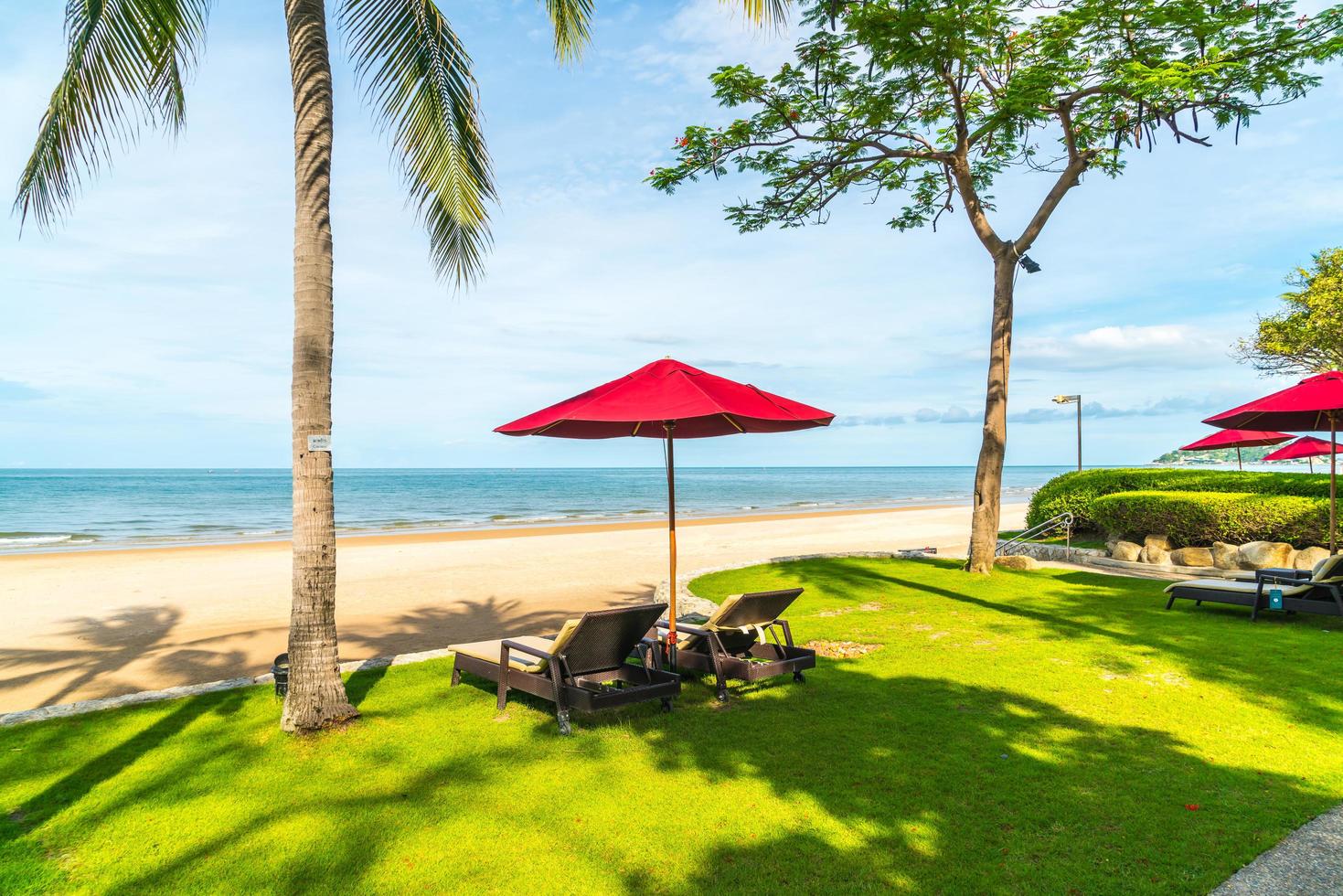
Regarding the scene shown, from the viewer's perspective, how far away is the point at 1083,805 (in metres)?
3.86

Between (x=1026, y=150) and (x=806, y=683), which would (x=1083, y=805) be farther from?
(x=1026, y=150)

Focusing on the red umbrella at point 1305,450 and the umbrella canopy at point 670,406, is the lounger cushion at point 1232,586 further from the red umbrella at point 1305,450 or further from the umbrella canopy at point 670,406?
the red umbrella at point 1305,450

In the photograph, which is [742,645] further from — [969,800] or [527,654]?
[969,800]

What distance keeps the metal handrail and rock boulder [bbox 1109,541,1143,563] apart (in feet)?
2.74

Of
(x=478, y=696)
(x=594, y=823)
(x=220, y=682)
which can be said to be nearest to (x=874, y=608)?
(x=478, y=696)

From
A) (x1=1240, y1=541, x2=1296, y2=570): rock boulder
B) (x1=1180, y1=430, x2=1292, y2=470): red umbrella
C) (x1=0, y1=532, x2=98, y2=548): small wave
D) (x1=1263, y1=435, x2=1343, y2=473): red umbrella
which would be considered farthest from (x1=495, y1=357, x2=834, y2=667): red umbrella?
(x1=0, y1=532, x2=98, y2=548): small wave

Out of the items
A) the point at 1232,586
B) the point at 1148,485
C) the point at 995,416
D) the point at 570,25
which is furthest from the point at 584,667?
the point at 1148,485

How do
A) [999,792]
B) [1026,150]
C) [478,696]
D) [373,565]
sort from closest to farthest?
1. [999,792]
2. [478,696]
3. [1026,150]
4. [373,565]

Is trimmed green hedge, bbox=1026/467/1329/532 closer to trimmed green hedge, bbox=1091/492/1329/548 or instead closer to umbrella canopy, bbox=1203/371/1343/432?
trimmed green hedge, bbox=1091/492/1329/548

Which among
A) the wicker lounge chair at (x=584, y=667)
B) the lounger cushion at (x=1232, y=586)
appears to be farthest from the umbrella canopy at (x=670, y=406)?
the lounger cushion at (x=1232, y=586)

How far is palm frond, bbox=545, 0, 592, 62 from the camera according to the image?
705cm

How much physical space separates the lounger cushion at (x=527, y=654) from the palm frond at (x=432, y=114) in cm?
365

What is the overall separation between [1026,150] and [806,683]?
9729 mm

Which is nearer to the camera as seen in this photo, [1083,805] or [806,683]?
[1083,805]
